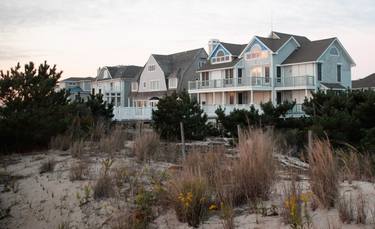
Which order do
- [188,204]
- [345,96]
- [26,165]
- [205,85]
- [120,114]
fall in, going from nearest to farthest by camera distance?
1. [188,204]
2. [26,165]
3. [345,96]
4. [120,114]
5. [205,85]

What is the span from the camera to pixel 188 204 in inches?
233

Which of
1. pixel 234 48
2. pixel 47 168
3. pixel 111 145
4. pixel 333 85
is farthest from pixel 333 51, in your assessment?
pixel 47 168

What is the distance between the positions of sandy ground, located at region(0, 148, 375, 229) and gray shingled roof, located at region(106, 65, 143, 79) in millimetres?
60168

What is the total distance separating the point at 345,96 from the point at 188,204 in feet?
51.3

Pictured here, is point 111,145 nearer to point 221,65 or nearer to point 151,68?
point 221,65

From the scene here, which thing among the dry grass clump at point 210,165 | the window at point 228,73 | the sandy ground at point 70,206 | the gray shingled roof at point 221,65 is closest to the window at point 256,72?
the gray shingled roof at point 221,65

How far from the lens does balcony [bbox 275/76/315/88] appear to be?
40406 millimetres

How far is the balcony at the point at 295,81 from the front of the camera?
4041 cm

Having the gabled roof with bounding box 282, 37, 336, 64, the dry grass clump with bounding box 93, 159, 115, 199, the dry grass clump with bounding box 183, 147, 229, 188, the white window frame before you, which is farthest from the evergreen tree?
the white window frame

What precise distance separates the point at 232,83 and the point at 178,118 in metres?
25.4

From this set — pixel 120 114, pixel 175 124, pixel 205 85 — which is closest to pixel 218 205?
pixel 175 124

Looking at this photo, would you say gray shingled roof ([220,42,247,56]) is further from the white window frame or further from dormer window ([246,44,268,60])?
the white window frame

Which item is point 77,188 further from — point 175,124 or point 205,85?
point 205,85

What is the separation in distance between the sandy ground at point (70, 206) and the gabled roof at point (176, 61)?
4701 centimetres
